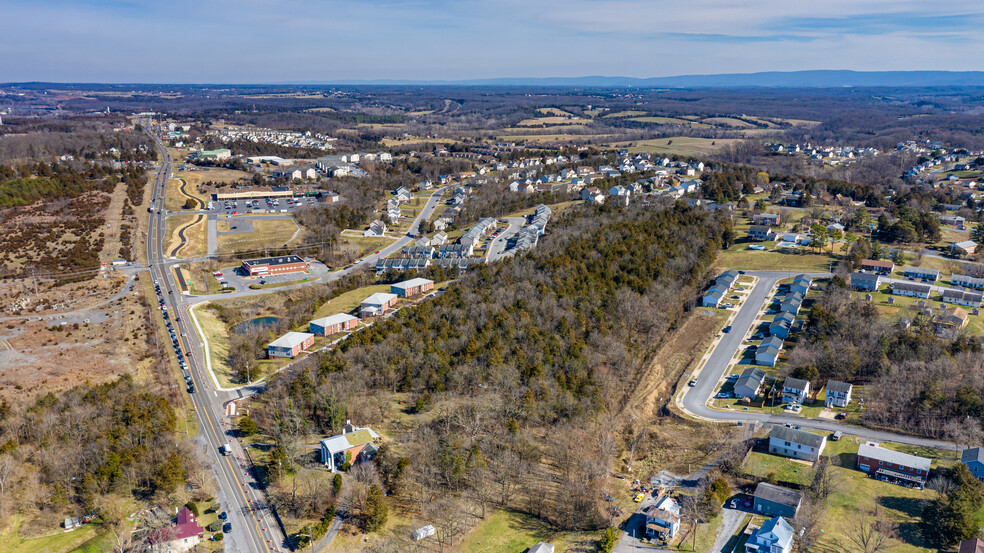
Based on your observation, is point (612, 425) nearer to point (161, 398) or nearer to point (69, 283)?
point (161, 398)

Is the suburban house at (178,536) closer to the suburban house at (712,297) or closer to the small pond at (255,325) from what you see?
the small pond at (255,325)

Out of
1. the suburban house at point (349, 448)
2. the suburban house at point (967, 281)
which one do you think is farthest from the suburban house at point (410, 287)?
the suburban house at point (967, 281)

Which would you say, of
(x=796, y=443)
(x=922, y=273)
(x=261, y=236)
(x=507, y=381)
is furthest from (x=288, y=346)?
(x=922, y=273)

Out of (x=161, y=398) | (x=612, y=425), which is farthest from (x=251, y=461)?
(x=612, y=425)

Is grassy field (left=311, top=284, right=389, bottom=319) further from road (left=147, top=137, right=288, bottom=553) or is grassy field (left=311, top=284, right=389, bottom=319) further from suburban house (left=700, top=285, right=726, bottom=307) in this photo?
suburban house (left=700, top=285, right=726, bottom=307)

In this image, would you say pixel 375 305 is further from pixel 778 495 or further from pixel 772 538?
pixel 772 538

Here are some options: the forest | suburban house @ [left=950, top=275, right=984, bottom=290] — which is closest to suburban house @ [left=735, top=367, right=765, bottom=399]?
the forest
